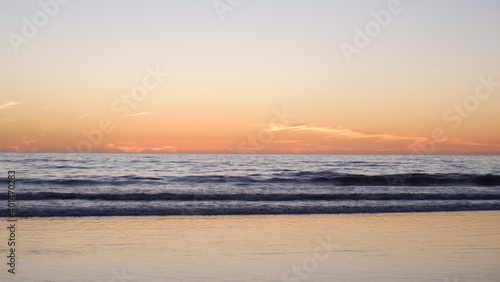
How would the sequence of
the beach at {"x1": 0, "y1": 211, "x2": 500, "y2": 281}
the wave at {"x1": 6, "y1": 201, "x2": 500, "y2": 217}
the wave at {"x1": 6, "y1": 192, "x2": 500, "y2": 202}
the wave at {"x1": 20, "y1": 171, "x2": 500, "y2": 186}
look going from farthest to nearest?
the wave at {"x1": 20, "y1": 171, "x2": 500, "y2": 186}, the wave at {"x1": 6, "y1": 192, "x2": 500, "y2": 202}, the wave at {"x1": 6, "y1": 201, "x2": 500, "y2": 217}, the beach at {"x1": 0, "y1": 211, "x2": 500, "y2": 281}

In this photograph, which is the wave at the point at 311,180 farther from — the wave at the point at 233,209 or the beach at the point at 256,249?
the beach at the point at 256,249

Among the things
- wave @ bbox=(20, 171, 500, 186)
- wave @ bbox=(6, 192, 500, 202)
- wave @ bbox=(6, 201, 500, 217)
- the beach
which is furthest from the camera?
wave @ bbox=(20, 171, 500, 186)

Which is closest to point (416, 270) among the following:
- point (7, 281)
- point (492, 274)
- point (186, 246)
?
point (492, 274)

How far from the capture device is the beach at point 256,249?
7.60 m

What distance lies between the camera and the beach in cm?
760

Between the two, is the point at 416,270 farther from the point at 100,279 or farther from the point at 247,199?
the point at 247,199

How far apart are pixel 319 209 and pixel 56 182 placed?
19.6 meters

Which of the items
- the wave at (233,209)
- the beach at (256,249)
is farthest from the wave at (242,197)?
the beach at (256,249)

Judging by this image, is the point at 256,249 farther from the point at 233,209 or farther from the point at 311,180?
the point at 311,180

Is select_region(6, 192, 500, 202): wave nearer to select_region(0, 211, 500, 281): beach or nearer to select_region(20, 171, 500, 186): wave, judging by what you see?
select_region(0, 211, 500, 281): beach

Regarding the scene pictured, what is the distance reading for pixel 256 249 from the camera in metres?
9.30

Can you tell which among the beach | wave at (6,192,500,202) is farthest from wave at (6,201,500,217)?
wave at (6,192,500,202)

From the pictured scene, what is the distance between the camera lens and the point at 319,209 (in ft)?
54.3

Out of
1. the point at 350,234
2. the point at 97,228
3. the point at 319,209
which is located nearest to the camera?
the point at 350,234
